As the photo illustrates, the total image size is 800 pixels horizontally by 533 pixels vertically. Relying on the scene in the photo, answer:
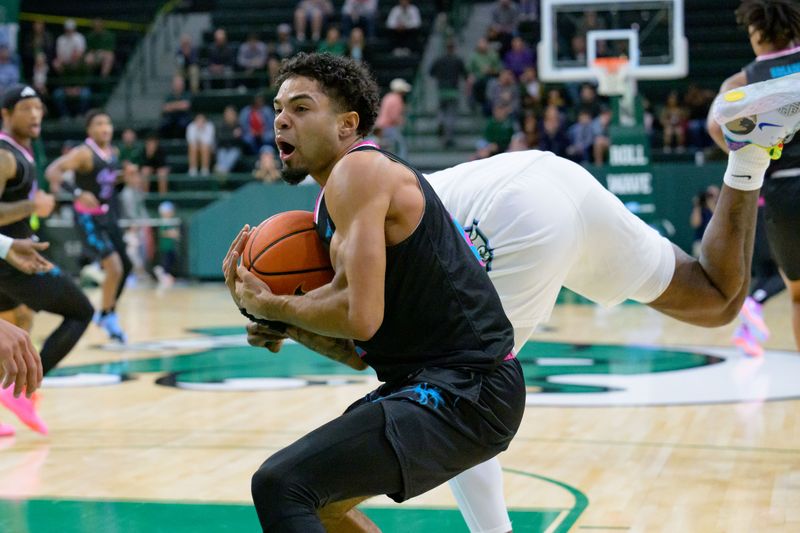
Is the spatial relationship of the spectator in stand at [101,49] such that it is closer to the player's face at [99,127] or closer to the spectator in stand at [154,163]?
the spectator in stand at [154,163]

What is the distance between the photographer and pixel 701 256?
4.25m

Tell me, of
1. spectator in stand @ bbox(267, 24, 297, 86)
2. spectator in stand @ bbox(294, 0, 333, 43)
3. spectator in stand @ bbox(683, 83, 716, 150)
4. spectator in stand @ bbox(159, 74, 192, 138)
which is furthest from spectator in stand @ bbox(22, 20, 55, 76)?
spectator in stand @ bbox(683, 83, 716, 150)

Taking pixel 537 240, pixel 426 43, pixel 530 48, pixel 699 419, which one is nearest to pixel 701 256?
pixel 537 240

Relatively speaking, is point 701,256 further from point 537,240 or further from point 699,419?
point 699,419

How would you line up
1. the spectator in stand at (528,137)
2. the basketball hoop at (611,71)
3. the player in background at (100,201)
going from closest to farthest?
the player in background at (100,201)
the basketball hoop at (611,71)
the spectator in stand at (528,137)

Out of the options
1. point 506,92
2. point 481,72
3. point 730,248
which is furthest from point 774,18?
point 481,72

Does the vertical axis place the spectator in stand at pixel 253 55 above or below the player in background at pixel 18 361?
below

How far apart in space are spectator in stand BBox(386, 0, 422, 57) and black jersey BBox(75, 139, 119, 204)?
9.97 metres

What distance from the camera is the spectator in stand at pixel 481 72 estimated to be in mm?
18359

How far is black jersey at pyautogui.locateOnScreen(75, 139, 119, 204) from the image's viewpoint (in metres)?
10.4

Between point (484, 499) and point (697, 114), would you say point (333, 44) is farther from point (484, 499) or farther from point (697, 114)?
point (484, 499)

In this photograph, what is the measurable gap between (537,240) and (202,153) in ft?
51.4

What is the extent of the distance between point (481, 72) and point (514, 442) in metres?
13.4

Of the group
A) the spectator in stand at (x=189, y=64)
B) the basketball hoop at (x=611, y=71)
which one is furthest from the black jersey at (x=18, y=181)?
the spectator in stand at (x=189, y=64)
